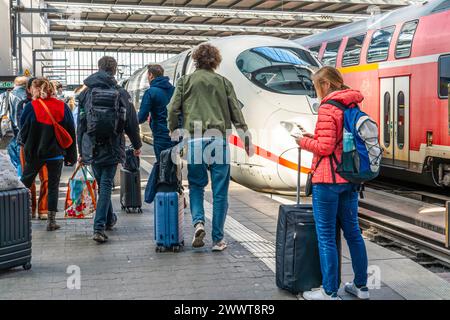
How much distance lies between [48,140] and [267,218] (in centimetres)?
282

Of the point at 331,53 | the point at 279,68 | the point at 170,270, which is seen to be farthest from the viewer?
the point at 331,53

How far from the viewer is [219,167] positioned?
6.29 meters

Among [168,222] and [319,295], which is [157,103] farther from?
[319,295]

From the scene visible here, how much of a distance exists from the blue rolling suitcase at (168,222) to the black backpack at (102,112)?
35.2 inches

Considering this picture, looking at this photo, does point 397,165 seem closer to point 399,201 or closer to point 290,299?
point 399,201

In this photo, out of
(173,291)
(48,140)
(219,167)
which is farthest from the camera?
(48,140)

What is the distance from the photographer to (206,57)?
6367 millimetres

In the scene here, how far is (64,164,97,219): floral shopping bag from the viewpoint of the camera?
7957 millimetres

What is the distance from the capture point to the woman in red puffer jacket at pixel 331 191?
468cm

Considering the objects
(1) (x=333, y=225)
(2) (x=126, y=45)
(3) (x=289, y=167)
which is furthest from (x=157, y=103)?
(2) (x=126, y=45)

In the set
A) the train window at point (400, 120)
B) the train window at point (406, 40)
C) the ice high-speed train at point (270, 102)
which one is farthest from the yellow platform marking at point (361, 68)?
the ice high-speed train at point (270, 102)

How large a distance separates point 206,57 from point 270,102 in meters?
3.51

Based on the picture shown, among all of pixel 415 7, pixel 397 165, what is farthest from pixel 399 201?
pixel 415 7
